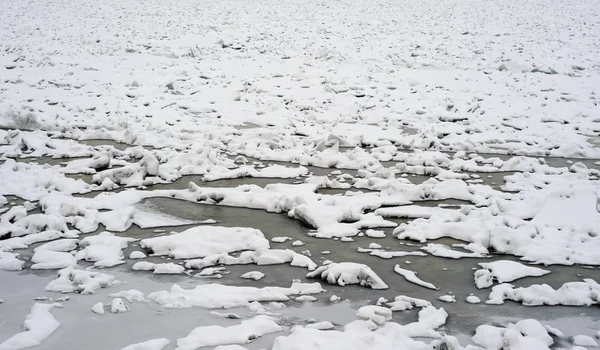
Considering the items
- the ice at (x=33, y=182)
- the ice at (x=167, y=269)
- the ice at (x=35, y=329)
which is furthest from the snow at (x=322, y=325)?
the ice at (x=33, y=182)

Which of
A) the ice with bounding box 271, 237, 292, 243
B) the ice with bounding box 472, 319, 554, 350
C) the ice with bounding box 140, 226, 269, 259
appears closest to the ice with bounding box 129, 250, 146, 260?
the ice with bounding box 140, 226, 269, 259

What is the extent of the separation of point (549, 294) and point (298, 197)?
10.2ft

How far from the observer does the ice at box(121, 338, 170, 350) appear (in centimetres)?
376

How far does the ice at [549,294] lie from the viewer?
15.3 feet

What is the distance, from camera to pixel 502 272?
17.0 ft

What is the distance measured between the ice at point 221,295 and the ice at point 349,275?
0.18 metres

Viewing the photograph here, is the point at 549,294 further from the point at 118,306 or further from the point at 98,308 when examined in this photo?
the point at 98,308

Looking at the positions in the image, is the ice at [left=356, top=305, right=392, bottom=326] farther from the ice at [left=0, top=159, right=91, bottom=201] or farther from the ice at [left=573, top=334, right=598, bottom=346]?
the ice at [left=0, top=159, right=91, bottom=201]

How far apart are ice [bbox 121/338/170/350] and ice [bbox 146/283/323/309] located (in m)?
0.58

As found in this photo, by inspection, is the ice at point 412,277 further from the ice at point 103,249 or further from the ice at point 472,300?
the ice at point 103,249

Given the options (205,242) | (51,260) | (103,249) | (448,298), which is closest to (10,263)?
(51,260)

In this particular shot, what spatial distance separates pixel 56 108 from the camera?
1196 cm

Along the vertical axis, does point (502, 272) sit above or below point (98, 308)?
above

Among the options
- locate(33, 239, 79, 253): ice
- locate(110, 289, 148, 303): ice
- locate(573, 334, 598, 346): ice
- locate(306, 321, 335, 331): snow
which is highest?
locate(573, 334, 598, 346): ice
